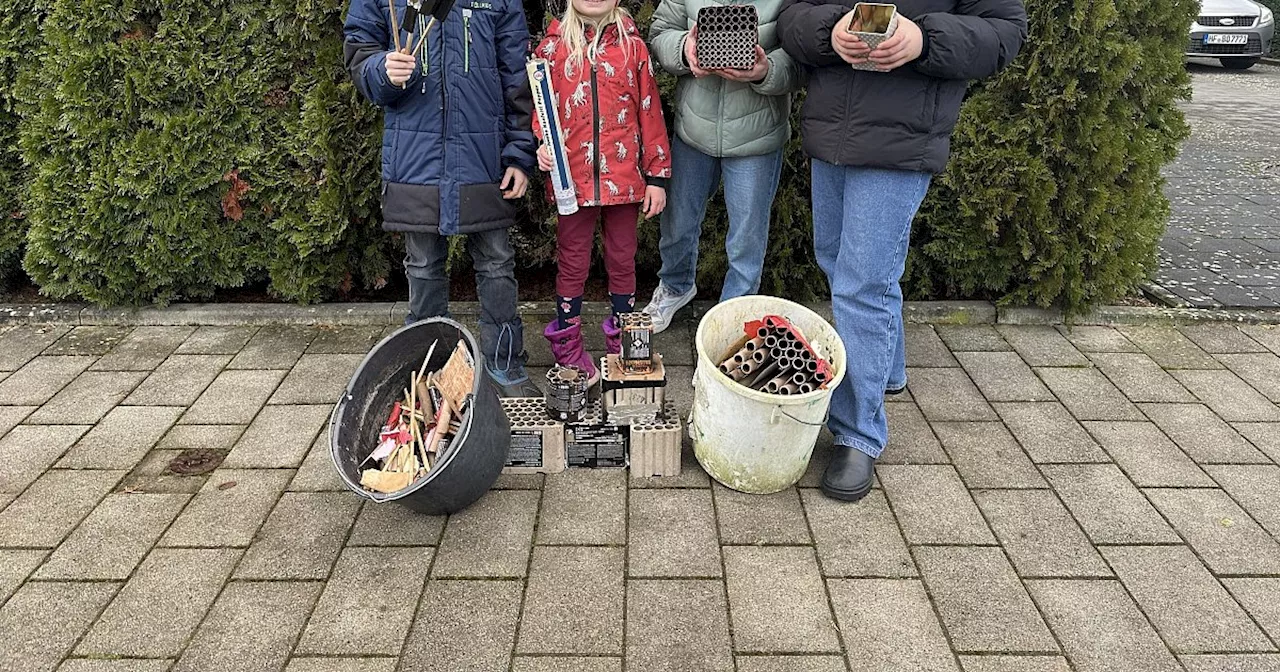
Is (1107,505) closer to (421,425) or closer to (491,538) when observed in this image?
(491,538)

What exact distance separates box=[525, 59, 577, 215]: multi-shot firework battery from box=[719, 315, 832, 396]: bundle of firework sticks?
858 millimetres

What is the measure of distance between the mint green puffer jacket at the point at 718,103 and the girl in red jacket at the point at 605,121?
0.12 m

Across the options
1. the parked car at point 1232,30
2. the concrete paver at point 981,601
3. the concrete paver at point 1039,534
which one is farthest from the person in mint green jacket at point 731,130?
the parked car at point 1232,30

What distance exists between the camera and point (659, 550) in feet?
9.11

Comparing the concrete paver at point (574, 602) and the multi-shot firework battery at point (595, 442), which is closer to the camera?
the concrete paver at point (574, 602)

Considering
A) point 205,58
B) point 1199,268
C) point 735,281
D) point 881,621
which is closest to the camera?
point 881,621

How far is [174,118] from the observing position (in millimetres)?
4219

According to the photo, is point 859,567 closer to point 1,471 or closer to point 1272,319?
point 1,471

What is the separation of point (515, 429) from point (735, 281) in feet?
3.96

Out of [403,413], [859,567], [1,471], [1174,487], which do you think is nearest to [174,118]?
[1,471]

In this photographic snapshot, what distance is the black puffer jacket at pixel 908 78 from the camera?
265cm

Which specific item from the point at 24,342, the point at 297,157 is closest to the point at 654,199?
the point at 297,157

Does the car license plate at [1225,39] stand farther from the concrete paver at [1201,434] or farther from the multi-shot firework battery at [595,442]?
the multi-shot firework battery at [595,442]

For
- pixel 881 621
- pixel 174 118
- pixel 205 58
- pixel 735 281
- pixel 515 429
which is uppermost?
pixel 205 58
